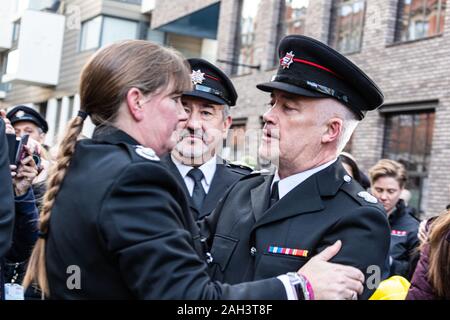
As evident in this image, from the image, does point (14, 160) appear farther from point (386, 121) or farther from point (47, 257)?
point (386, 121)

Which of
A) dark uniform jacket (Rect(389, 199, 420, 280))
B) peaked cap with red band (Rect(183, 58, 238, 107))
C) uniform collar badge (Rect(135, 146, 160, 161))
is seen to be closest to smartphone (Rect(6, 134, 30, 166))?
peaked cap with red band (Rect(183, 58, 238, 107))

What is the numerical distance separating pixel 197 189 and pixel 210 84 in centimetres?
66

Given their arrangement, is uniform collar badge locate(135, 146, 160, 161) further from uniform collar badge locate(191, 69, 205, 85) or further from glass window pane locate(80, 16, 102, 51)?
glass window pane locate(80, 16, 102, 51)

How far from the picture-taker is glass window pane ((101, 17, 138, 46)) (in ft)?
81.3

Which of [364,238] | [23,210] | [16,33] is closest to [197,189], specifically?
[23,210]

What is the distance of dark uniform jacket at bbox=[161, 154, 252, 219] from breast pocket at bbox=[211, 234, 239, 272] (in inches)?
46.3

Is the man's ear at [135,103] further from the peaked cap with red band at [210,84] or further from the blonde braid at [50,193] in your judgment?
the peaked cap with red band at [210,84]

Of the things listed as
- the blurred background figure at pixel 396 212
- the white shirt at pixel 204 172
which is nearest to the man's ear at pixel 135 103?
the white shirt at pixel 204 172

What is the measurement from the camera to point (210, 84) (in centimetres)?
449

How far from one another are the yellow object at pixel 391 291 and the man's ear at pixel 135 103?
223cm

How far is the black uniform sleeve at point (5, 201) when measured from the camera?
3.09m

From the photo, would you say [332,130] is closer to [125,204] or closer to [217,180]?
[125,204]

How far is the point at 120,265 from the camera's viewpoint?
6.70ft
